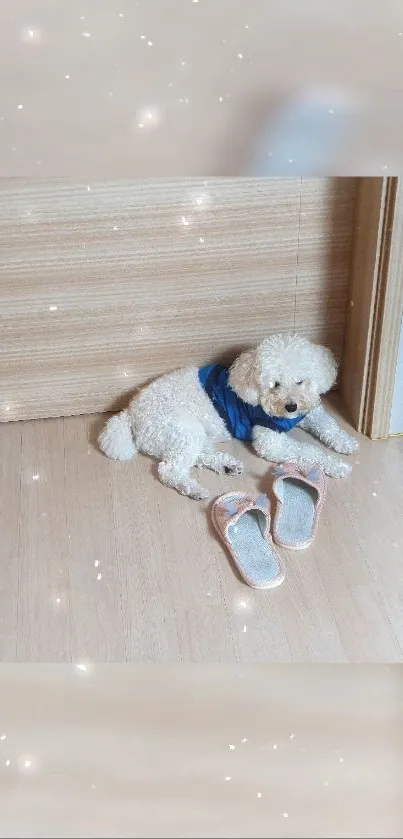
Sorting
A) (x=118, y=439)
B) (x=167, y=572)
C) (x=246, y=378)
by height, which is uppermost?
(x=246, y=378)

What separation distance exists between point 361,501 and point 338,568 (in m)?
0.21

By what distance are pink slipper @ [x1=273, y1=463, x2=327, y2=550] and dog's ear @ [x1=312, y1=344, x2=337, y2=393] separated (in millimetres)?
187

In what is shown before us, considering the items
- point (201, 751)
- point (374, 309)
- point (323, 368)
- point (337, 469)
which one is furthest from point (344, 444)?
point (201, 751)

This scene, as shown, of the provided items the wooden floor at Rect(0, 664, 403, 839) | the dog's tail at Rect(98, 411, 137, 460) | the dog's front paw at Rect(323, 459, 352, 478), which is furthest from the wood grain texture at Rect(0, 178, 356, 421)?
the wooden floor at Rect(0, 664, 403, 839)

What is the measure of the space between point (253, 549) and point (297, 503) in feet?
0.55

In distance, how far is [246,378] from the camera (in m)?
1.89

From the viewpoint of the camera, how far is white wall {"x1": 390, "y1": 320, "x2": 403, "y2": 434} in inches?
75.1

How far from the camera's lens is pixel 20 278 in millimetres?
1930

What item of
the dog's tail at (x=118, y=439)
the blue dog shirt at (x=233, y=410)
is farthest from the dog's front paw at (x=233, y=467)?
the dog's tail at (x=118, y=439)
